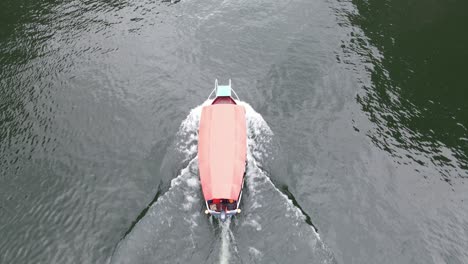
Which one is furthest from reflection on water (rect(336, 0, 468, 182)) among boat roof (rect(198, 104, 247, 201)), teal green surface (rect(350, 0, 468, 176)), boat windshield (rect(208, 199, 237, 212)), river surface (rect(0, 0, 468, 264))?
boat windshield (rect(208, 199, 237, 212))

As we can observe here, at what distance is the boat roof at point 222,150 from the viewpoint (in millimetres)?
30797

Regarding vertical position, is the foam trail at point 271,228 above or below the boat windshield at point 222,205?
below

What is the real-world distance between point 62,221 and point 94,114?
12804 millimetres

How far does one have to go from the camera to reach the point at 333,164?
3538 cm

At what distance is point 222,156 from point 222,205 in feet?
14.0

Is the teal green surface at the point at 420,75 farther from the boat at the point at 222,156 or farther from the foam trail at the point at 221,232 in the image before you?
the boat at the point at 222,156

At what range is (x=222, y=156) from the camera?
107ft

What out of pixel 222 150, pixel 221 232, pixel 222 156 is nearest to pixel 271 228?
pixel 221 232

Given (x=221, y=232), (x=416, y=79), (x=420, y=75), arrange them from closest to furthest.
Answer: (x=221, y=232) → (x=416, y=79) → (x=420, y=75)

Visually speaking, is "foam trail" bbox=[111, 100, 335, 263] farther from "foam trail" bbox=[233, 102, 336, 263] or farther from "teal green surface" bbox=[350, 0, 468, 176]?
"teal green surface" bbox=[350, 0, 468, 176]

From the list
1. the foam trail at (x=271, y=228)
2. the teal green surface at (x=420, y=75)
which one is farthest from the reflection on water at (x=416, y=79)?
the foam trail at (x=271, y=228)

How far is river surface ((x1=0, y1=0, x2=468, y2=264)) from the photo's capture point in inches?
1179

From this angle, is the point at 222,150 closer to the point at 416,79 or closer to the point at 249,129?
the point at 249,129

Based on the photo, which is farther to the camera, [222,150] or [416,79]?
[416,79]
